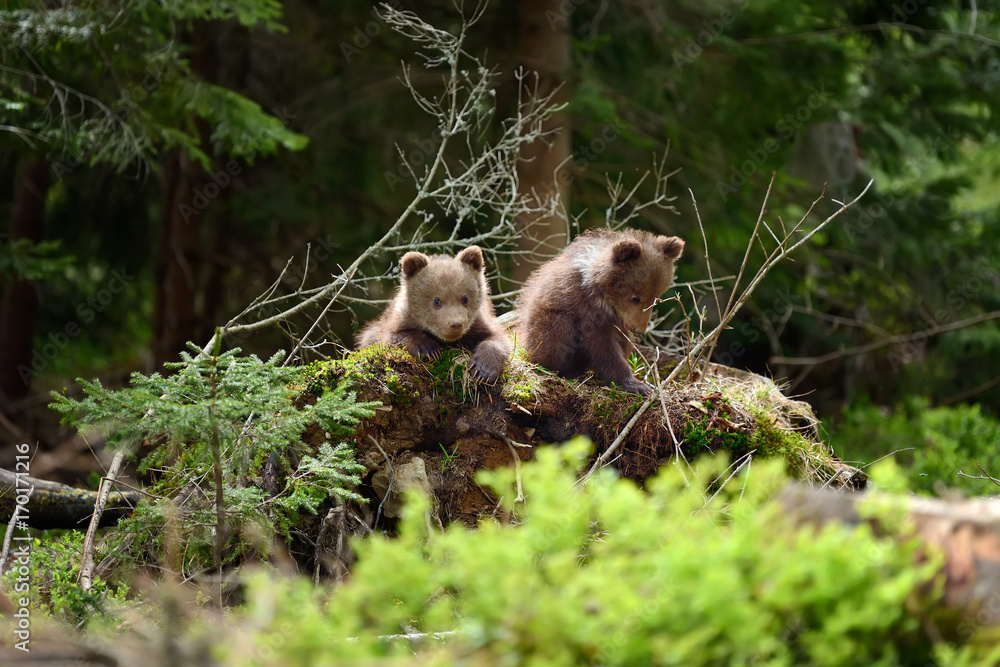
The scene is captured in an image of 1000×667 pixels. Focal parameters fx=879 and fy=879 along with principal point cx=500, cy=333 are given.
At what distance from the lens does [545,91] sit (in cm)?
1041

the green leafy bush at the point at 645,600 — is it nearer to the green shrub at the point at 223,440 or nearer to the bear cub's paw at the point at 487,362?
the green shrub at the point at 223,440

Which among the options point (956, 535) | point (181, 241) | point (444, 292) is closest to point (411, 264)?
point (444, 292)

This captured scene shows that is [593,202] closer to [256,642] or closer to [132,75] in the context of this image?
[132,75]

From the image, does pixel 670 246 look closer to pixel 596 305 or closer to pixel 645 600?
pixel 596 305

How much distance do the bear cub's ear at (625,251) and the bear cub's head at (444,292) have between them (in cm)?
106

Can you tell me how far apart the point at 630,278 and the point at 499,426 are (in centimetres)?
153

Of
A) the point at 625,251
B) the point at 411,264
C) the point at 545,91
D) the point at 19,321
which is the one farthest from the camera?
the point at 19,321

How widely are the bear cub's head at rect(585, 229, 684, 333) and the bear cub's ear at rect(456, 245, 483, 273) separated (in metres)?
0.90

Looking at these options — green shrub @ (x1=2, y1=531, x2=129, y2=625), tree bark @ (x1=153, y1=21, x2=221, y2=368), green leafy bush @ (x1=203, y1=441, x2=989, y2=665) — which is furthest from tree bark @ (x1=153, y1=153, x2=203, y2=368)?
green leafy bush @ (x1=203, y1=441, x2=989, y2=665)

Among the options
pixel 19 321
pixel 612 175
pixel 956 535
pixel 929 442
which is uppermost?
pixel 956 535

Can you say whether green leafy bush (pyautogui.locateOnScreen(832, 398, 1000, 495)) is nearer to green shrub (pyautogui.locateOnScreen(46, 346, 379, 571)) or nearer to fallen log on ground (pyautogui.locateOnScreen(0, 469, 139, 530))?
green shrub (pyautogui.locateOnScreen(46, 346, 379, 571))

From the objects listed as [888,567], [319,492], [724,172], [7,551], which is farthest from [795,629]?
[724,172]

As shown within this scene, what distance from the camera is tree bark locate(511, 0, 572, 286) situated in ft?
33.6

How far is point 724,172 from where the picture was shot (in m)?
11.4
